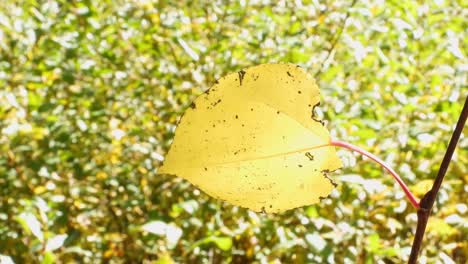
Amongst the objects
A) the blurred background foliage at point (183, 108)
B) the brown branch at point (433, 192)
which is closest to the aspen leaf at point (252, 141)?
the brown branch at point (433, 192)

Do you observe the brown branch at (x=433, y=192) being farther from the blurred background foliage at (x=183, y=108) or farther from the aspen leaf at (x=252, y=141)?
the blurred background foliage at (x=183, y=108)

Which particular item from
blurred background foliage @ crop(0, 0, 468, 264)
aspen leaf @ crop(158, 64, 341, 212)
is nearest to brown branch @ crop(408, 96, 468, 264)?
aspen leaf @ crop(158, 64, 341, 212)

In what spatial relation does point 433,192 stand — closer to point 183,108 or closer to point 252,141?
point 252,141

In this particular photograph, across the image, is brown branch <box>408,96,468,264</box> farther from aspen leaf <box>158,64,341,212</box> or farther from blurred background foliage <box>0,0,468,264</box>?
blurred background foliage <box>0,0,468,264</box>

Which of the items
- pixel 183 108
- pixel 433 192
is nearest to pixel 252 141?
pixel 433 192

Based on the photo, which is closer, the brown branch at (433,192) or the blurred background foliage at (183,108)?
the brown branch at (433,192)
